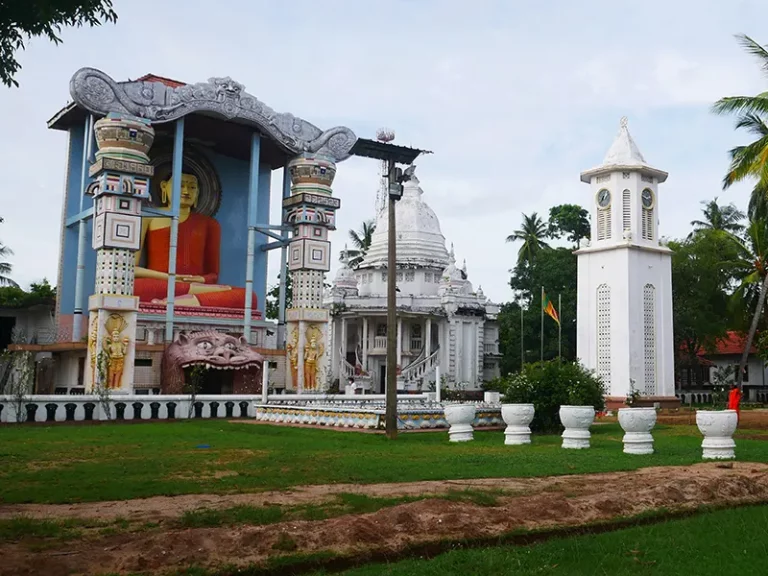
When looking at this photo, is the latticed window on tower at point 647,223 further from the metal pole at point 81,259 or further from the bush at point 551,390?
the metal pole at point 81,259

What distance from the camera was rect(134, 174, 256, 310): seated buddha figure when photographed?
34875 millimetres

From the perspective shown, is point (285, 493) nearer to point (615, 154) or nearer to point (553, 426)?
point (553, 426)

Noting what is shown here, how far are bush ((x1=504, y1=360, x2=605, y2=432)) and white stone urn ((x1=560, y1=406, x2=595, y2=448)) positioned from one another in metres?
4.53

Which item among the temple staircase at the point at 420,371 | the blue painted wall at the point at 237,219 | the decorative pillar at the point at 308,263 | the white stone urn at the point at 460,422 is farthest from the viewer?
the temple staircase at the point at 420,371

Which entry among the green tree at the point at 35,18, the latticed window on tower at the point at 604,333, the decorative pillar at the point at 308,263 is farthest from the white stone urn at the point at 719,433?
the decorative pillar at the point at 308,263

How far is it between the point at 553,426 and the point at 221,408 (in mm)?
11784

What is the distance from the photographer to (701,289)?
139ft

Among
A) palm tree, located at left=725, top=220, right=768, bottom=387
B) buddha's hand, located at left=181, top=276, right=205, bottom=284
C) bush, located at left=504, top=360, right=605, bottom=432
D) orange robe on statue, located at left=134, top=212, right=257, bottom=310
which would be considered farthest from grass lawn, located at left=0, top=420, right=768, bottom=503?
palm tree, located at left=725, top=220, right=768, bottom=387

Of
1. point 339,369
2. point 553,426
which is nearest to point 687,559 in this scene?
point 553,426

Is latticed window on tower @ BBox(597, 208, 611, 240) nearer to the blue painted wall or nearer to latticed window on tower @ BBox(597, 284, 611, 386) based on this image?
latticed window on tower @ BBox(597, 284, 611, 386)

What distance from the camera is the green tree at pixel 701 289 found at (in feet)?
137

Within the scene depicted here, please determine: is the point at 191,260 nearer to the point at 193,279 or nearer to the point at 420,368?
the point at 193,279

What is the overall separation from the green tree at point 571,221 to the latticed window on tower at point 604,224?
85.7ft

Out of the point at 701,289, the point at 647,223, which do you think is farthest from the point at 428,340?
the point at 647,223
